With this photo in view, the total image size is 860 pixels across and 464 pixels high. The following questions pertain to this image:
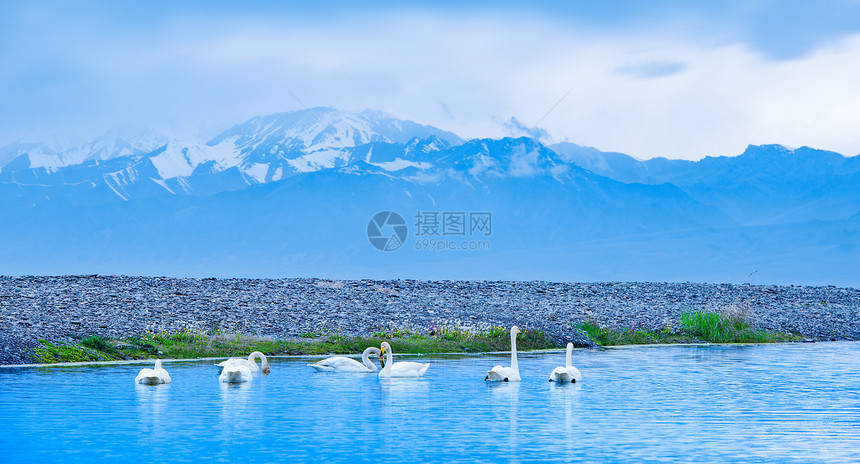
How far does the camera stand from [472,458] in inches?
671

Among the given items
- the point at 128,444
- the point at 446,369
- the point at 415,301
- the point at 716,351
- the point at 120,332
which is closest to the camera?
the point at 128,444

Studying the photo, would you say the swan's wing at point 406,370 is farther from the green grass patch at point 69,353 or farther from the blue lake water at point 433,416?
the green grass patch at point 69,353

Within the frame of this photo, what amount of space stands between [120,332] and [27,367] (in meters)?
5.31

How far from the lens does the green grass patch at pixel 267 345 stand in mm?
32750

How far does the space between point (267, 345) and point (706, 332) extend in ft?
71.0

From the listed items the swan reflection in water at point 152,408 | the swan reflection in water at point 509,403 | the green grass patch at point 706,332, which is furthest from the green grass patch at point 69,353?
the green grass patch at point 706,332

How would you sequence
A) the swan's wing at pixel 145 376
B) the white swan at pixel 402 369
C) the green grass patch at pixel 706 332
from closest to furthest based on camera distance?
1. the swan's wing at pixel 145 376
2. the white swan at pixel 402 369
3. the green grass patch at pixel 706 332

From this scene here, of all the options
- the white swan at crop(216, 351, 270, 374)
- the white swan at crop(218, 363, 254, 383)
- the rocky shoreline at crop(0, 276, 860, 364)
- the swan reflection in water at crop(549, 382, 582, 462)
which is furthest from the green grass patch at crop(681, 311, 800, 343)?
the white swan at crop(218, 363, 254, 383)

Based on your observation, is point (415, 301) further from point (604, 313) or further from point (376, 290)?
point (604, 313)

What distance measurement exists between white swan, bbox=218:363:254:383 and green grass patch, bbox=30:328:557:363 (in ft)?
23.4

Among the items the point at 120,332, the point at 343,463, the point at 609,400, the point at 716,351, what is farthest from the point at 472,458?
the point at 716,351

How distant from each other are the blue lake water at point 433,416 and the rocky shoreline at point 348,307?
543cm

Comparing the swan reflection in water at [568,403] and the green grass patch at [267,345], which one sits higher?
the green grass patch at [267,345]

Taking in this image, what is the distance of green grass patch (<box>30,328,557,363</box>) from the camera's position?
32750 mm
